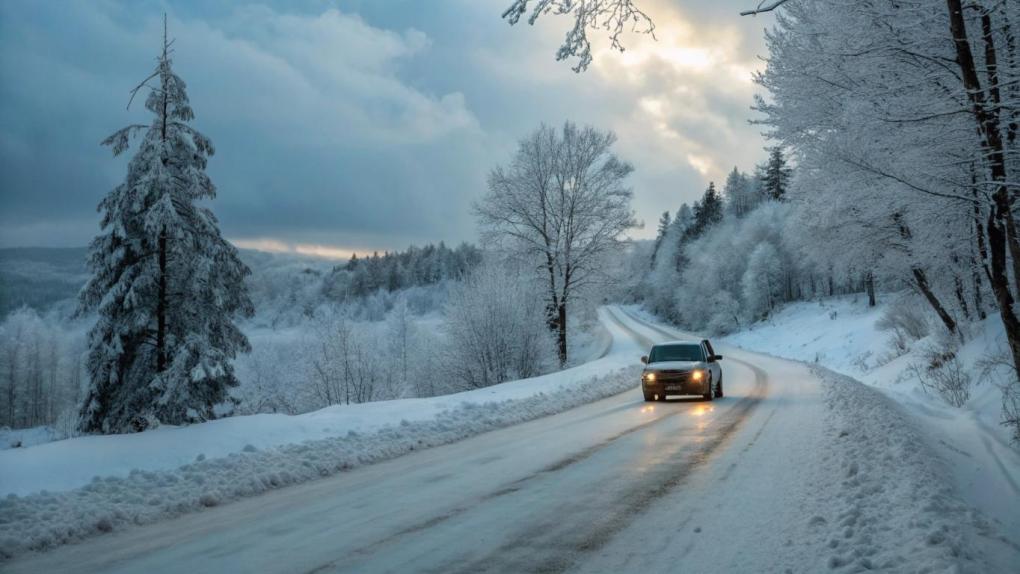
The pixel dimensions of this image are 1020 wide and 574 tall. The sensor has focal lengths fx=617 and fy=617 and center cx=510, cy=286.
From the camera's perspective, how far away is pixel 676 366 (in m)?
17.9

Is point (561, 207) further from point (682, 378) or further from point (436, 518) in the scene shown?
point (436, 518)

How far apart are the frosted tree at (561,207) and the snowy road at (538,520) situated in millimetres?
22128

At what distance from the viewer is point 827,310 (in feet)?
195

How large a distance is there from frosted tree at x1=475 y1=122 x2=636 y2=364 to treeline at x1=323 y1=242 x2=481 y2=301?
406ft

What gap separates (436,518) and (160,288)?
1193cm

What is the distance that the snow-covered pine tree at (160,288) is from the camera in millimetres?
14328

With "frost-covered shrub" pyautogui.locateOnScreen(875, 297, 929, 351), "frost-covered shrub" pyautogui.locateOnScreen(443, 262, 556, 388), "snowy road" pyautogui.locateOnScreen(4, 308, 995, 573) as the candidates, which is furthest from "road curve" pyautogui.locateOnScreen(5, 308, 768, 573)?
"frost-covered shrub" pyautogui.locateOnScreen(443, 262, 556, 388)

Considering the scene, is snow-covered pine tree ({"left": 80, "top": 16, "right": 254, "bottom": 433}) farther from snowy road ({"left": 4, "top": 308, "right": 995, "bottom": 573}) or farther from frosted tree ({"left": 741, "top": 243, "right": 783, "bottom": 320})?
frosted tree ({"left": 741, "top": 243, "right": 783, "bottom": 320})

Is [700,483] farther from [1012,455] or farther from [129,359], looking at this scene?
[129,359]

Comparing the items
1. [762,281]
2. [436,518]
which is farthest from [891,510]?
[762,281]

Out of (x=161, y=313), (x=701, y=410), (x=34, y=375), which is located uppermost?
(x=161, y=313)

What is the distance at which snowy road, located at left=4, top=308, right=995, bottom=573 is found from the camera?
4680 mm

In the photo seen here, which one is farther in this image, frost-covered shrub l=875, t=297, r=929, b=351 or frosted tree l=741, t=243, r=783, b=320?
frosted tree l=741, t=243, r=783, b=320

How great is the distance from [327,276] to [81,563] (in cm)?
19125
